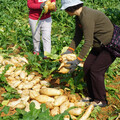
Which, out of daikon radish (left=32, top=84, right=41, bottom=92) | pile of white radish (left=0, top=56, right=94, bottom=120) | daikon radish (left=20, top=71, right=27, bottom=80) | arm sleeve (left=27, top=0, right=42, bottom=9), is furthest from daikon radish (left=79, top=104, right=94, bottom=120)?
arm sleeve (left=27, top=0, right=42, bottom=9)

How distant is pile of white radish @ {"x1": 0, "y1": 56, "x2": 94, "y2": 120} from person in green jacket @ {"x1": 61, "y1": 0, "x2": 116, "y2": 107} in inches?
10.1

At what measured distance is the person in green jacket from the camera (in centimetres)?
223

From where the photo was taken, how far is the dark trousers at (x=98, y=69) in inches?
97.5

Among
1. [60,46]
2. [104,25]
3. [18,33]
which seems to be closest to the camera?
[104,25]

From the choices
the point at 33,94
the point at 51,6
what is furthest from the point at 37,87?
the point at 51,6

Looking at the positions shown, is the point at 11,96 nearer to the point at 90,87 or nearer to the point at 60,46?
the point at 90,87

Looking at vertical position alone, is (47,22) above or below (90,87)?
above

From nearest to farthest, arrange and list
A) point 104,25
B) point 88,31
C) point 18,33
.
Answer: point 88,31 → point 104,25 → point 18,33

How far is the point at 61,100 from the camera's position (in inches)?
107

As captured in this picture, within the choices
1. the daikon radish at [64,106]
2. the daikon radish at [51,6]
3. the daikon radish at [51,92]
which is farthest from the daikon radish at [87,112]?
the daikon radish at [51,6]

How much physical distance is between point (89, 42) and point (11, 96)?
151 cm

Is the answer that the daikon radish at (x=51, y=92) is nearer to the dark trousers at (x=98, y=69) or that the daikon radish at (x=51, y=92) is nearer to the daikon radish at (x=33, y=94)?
the daikon radish at (x=33, y=94)

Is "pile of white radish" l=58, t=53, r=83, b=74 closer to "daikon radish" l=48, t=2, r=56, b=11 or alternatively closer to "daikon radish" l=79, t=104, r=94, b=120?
"daikon radish" l=79, t=104, r=94, b=120

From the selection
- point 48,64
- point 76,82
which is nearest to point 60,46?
point 48,64
